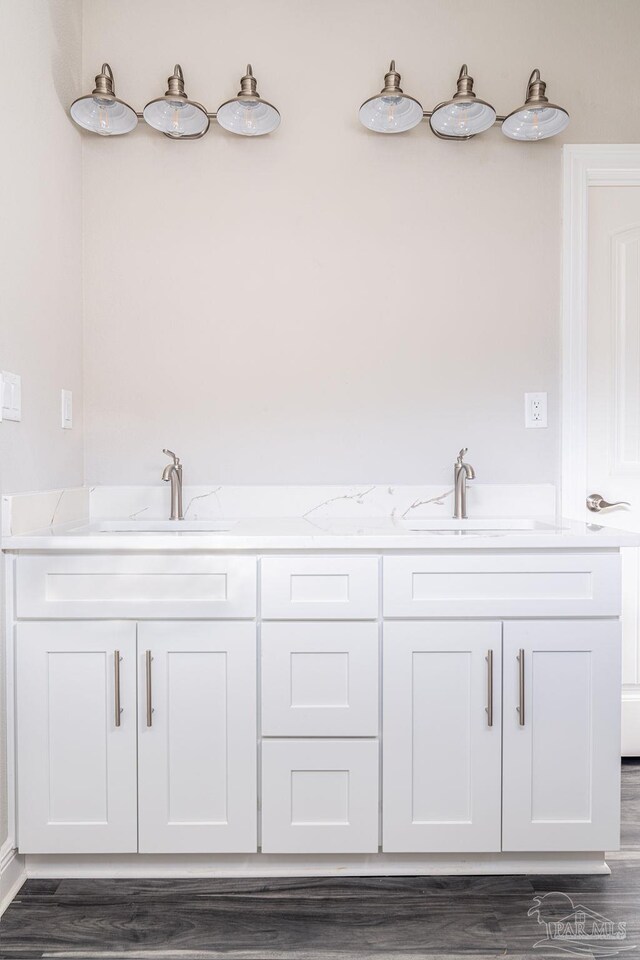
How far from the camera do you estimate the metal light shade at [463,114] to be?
184 centimetres

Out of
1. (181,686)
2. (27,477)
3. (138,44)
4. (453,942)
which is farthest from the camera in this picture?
(138,44)

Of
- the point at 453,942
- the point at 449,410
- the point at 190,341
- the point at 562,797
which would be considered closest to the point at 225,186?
the point at 190,341

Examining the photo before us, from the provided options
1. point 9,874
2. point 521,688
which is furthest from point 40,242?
point 521,688

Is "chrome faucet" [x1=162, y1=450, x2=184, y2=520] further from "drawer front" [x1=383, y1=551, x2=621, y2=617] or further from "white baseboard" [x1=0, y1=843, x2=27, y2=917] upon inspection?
"white baseboard" [x1=0, y1=843, x2=27, y2=917]

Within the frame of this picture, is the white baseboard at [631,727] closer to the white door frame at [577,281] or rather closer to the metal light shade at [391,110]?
the white door frame at [577,281]

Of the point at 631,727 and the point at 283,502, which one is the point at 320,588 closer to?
the point at 283,502

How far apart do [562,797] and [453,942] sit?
42 centimetres

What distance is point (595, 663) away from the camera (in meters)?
1.51

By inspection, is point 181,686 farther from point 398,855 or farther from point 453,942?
point 453,942

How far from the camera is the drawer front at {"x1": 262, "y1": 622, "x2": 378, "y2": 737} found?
1.49 m

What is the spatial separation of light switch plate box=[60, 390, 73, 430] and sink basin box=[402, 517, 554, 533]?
3.65ft

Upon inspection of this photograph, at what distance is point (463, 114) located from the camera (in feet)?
6.23

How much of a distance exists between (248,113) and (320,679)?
1715 mm

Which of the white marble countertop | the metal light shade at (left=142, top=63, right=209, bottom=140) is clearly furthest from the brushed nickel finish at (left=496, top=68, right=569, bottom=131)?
the white marble countertop
